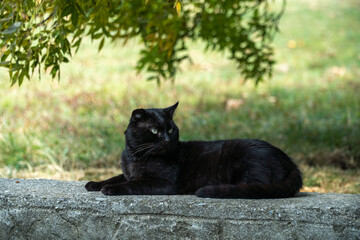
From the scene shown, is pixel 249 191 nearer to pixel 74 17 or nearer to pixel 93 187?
pixel 93 187

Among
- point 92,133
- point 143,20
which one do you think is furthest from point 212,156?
point 92,133

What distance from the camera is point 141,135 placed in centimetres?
307

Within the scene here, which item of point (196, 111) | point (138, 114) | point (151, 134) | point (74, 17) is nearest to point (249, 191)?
point (151, 134)

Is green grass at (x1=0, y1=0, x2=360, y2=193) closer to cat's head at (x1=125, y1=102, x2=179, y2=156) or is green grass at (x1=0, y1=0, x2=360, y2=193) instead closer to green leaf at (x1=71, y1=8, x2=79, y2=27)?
cat's head at (x1=125, y1=102, x2=179, y2=156)

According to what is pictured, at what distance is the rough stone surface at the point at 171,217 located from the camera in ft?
8.41

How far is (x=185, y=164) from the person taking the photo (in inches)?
123

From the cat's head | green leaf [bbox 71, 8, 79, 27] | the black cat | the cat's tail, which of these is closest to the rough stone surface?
the cat's tail

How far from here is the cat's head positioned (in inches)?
119

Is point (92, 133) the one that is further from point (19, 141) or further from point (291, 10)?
point (291, 10)

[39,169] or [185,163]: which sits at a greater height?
[185,163]

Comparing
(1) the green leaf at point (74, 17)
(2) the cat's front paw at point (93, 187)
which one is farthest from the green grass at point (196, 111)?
(1) the green leaf at point (74, 17)

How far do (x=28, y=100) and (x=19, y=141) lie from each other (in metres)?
1.76

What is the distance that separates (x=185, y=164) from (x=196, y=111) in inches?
142

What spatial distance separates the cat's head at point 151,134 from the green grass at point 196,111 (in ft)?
5.46
